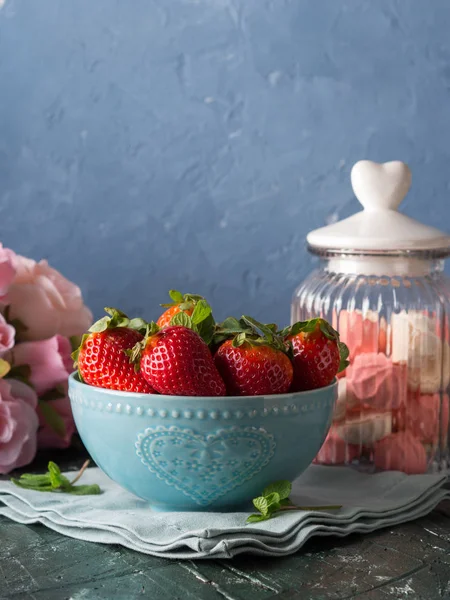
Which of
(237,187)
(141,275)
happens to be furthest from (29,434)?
(237,187)

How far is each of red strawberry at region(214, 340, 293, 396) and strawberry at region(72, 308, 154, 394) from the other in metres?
0.08

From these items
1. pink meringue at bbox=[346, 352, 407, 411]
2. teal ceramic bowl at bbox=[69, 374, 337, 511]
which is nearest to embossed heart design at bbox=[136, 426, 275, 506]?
teal ceramic bowl at bbox=[69, 374, 337, 511]

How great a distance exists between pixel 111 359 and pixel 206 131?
72 centimetres

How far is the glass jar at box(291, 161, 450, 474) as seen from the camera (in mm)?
1088

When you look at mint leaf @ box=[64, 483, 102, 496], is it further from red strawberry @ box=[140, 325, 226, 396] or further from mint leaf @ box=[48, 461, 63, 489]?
red strawberry @ box=[140, 325, 226, 396]

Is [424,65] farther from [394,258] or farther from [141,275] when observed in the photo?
[141,275]

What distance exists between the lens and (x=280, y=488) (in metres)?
0.90

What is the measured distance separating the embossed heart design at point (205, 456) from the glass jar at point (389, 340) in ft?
0.85

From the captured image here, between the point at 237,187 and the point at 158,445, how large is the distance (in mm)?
722

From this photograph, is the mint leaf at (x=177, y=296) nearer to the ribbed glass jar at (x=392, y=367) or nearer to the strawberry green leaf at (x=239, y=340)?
the strawberry green leaf at (x=239, y=340)

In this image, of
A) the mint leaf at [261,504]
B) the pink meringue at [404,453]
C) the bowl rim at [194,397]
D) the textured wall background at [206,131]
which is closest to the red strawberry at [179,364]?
the bowl rim at [194,397]

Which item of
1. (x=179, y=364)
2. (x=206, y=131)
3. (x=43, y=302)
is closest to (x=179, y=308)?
(x=179, y=364)

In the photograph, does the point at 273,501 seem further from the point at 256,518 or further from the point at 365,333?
the point at 365,333

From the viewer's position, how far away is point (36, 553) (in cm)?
84
